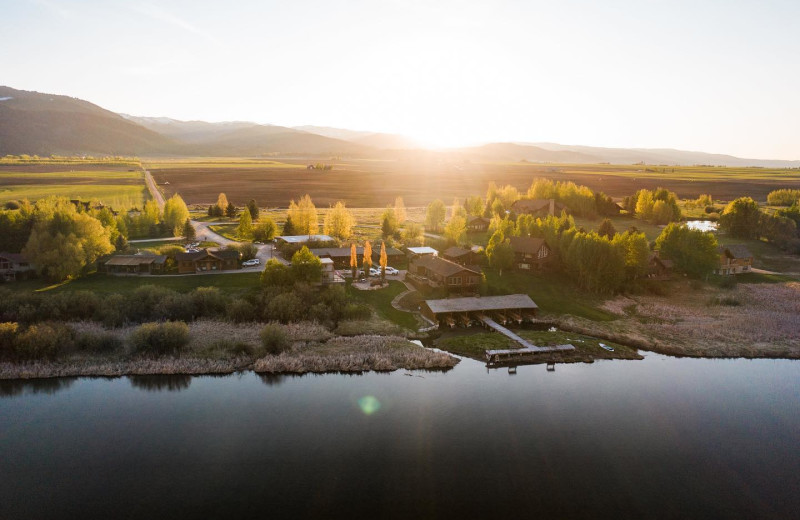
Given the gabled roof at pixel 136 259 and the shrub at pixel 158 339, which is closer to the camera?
the shrub at pixel 158 339

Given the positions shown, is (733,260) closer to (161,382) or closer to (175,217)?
(161,382)

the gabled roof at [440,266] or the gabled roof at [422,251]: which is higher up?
the gabled roof at [440,266]

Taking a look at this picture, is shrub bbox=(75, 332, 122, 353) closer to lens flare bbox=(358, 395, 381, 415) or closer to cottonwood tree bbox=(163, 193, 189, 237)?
lens flare bbox=(358, 395, 381, 415)

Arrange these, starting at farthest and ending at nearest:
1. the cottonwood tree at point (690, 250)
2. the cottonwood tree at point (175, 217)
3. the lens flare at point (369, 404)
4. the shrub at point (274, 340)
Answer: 1. the cottonwood tree at point (175, 217)
2. the cottonwood tree at point (690, 250)
3. the shrub at point (274, 340)
4. the lens flare at point (369, 404)

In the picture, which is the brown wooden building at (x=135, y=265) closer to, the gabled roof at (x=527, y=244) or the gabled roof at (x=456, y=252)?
the gabled roof at (x=456, y=252)

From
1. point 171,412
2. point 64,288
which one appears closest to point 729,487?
point 171,412

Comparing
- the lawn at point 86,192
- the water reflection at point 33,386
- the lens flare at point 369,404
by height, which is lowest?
the water reflection at point 33,386

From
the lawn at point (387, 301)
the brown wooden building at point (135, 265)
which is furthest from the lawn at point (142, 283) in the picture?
the lawn at point (387, 301)
